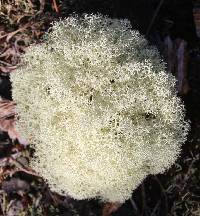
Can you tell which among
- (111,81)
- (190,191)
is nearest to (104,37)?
(111,81)

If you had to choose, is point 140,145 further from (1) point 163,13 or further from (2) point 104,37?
(1) point 163,13

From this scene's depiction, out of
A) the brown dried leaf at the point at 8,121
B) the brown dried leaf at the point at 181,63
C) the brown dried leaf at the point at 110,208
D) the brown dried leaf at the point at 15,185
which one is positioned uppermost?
the brown dried leaf at the point at 181,63

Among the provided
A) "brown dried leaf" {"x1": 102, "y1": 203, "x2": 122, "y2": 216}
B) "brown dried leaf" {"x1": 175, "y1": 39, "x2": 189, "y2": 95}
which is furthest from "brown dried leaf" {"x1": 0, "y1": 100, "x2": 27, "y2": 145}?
"brown dried leaf" {"x1": 175, "y1": 39, "x2": 189, "y2": 95}

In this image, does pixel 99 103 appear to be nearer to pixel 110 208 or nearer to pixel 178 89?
pixel 178 89

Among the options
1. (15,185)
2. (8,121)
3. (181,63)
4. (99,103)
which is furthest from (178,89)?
(15,185)

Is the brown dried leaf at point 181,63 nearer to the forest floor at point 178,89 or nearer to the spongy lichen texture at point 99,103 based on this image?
the forest floor at point 178,89

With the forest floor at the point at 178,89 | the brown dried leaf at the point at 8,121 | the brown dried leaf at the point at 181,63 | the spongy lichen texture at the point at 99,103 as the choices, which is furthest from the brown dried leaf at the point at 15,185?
the brown dried leaf at the point at 181,63

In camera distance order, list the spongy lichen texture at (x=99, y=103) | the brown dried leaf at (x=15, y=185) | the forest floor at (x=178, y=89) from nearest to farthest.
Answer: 1. the spongy lichen texture at (x=99, y=103)
2. the forest floor at (x=178, y=89)
3. the brown dried leaf at (x=15, y=185)
